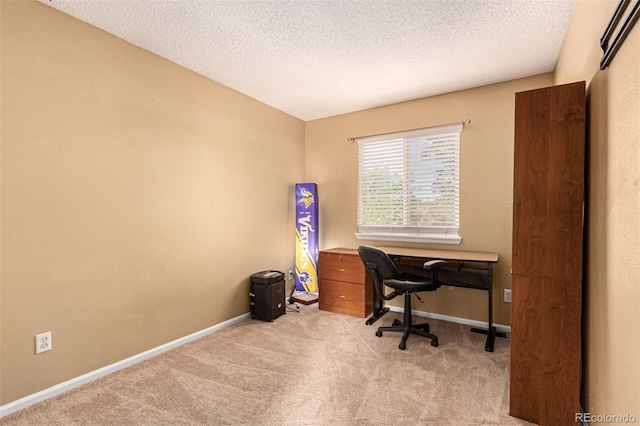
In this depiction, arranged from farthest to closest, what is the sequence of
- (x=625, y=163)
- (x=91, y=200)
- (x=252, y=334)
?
(x=252, y=334), (x=91, y=200), (x=625, y=163)

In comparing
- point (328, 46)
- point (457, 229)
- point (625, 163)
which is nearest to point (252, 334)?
point (457, 229)

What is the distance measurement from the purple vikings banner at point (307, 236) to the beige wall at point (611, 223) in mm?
2950

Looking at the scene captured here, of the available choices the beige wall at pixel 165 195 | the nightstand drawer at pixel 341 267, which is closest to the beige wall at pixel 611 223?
the beige wall at pixel 165 195

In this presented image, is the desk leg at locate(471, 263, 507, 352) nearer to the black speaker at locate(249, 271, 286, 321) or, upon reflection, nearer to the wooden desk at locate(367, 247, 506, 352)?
the wooden desk at locate(367, 247, 506, 352)

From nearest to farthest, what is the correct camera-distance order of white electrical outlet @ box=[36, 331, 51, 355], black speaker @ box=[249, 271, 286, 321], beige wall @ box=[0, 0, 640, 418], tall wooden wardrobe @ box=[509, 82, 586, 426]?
1. beige wall @ box=[0, 0, 640, 418]
2. tall wooden wardrobe @ box=[509, 82, 586, 426]
3. white electrical outlet @ box=[36, 331, 51, 355]
4. black speaker @ box=[249, 271, 286, 321]

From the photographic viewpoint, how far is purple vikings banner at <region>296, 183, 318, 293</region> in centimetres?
424

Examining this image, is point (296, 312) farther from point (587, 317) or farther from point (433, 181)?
point (587, 317)

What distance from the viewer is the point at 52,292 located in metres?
2.11

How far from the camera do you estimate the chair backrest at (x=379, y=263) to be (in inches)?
110

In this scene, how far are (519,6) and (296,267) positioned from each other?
359cm

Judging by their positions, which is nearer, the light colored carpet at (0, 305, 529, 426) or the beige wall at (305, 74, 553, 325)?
the light colored carpet at (0, 305, 529, 426)

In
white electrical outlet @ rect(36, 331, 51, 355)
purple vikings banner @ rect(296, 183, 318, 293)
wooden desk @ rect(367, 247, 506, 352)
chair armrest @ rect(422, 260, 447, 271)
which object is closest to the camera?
white electrical outlet @ rect(36, 331, 51, 355)

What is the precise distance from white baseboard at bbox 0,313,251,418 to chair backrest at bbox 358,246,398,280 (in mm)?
1762

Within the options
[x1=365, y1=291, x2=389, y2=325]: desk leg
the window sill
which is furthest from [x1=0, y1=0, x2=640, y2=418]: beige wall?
[x1=365, y1=291, x2=389, y2=325]: desk leg
